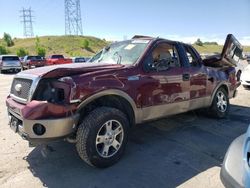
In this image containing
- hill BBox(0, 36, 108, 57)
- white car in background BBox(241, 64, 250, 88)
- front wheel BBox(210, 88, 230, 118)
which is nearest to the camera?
front wheel BBox(210, 88, 230, 118)

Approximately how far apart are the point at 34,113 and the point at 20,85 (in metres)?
0.82

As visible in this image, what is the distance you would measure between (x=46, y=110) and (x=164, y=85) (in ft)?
7.10

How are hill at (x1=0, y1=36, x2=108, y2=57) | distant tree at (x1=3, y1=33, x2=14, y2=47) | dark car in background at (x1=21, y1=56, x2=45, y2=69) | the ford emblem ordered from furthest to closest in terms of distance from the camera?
distant tree at (x1=3, y1=33, x2=14, y2=47) → hill at (x1=0, y1=36, x2=108, y2=57) → dark car in background at (x1=21, y1=56, x2=45, y2=69) → the ford emblem

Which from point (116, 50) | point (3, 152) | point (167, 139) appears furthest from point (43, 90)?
point (167, 139)

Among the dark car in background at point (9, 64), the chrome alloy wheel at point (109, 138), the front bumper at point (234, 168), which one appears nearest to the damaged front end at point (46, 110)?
the chrome alloy wheel at point (109, 138)

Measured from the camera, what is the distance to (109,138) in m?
4.14

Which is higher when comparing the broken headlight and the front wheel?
the broken headlight

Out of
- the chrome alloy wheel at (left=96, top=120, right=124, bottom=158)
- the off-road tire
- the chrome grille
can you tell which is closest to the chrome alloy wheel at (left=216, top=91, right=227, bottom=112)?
the chrome alloy wheel at (left=96, top=120, right=124, bottom=158)

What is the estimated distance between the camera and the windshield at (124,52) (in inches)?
194

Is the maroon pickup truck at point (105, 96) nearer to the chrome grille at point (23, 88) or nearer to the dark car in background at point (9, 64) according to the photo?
the chrome grille at point (23, 88)

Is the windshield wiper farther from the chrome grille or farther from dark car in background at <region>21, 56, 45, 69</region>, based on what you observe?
dark car in background at <region>21, 56, 45, 69</region>

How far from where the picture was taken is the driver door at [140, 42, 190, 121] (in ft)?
15.6

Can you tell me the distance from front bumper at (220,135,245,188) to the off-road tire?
1850 millimetres

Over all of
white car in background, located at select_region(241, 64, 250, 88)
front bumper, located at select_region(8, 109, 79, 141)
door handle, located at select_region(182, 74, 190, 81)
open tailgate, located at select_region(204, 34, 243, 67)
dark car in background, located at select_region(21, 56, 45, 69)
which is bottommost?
Answer: dark car in background, located at select_region(21, 56, 45, 69)
